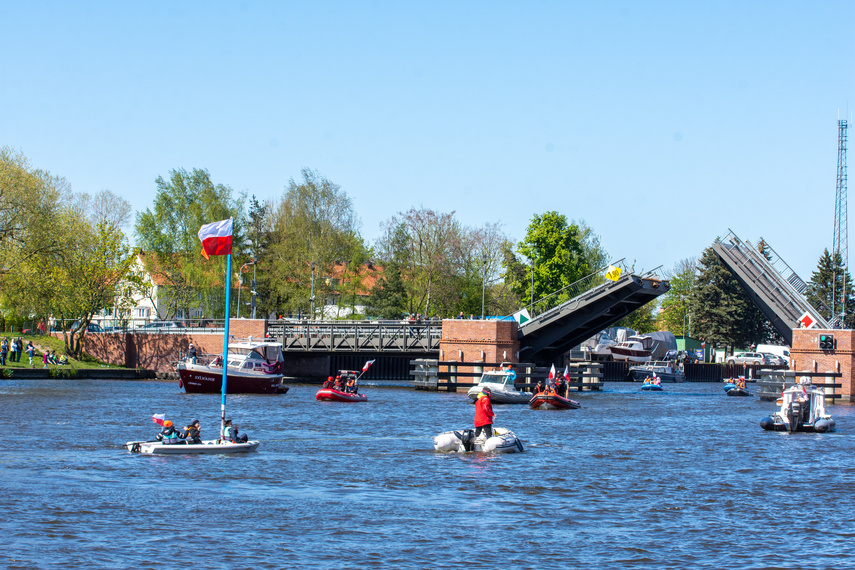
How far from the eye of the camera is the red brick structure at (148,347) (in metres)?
63.7

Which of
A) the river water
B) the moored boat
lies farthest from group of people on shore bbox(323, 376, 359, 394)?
the river water

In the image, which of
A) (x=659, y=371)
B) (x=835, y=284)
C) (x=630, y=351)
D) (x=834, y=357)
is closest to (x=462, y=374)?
(x=834, y=357)

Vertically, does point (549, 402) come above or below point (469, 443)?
above

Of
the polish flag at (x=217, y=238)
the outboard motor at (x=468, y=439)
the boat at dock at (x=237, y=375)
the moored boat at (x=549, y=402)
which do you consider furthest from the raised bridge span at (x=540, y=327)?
the polish flag at (x=217, y=238)

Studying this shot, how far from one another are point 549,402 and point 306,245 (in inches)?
1555

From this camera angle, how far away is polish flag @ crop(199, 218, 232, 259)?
86.3 feet

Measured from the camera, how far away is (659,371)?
78750 mm

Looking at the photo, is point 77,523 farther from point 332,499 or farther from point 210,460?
point 210,460

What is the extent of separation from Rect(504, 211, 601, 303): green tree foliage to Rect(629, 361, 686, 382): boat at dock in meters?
9.15

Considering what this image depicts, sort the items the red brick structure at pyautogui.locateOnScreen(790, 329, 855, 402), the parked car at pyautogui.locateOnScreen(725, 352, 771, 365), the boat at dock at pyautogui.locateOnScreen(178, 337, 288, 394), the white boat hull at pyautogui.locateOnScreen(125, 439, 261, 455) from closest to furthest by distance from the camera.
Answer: the white boat hull at pyautogui.locateOnScreen(125, 439, 261, 455) → the boat at dock at pyautogui.locateOnScreen(178, 337, 288, 394) → the red brick structure at pyautogui.locateOnScreen(790, 329, 855, 402) → the parked car at pyautogui.locateOnScreen(725, 352, 771, 365)

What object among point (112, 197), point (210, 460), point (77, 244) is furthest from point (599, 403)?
point (112, 197)

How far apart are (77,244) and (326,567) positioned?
51.5m

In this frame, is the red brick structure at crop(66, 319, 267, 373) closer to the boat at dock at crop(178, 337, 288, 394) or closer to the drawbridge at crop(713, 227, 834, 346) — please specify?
the boat at dock at crop(178, 337, 288, 394)

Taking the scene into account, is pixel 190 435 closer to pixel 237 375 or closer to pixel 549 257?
pixel 237 375
